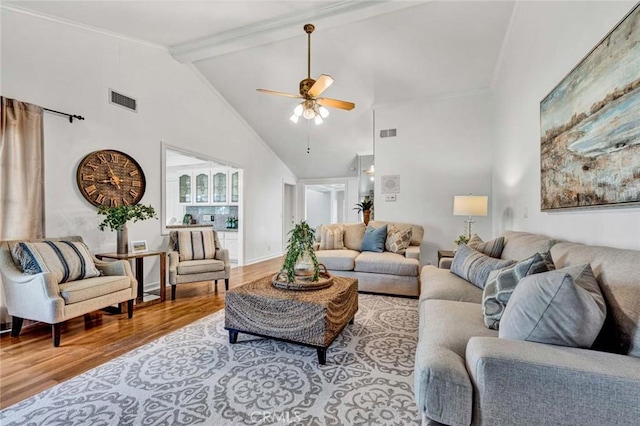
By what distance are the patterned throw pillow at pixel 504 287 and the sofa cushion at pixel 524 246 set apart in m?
0.46

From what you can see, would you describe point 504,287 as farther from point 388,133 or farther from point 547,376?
point 388,133

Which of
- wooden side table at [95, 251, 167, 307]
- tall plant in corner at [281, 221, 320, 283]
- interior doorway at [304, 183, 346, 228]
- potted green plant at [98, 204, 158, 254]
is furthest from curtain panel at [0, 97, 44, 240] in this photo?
interior doorway at [304, 183, 346, 228]

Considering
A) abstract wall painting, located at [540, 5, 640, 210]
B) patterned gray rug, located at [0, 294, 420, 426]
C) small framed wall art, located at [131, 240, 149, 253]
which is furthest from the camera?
small framed wall art, located at [131, 240, 149, 253]

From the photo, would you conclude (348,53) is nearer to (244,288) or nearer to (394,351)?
(244,288)

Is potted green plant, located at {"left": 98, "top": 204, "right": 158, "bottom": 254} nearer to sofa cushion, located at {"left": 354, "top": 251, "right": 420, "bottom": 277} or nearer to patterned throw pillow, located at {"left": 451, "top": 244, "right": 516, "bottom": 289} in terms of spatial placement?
sofa cushion, located at {"left": 354, "top": 251, "right": 420, "bottom": 277}

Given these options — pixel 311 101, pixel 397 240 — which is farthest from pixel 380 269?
pixel 311 101

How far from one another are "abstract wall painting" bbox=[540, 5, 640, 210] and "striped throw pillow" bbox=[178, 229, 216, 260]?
3928 millimetres

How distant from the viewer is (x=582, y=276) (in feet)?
3.91

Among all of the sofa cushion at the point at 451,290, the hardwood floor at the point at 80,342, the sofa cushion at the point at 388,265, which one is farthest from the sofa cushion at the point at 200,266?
the sofa cushion at the point at 451,290

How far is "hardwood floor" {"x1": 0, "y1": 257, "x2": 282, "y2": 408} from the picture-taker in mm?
1848

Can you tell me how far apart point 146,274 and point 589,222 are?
4758 mm

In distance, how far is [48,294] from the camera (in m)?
2.23

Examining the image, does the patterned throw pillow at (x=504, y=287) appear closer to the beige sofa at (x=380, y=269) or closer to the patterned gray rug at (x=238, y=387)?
the patterned gray rug at (x=238, y=387)

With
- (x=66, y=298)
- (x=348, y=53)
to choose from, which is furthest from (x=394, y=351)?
(x=348, y=53)
